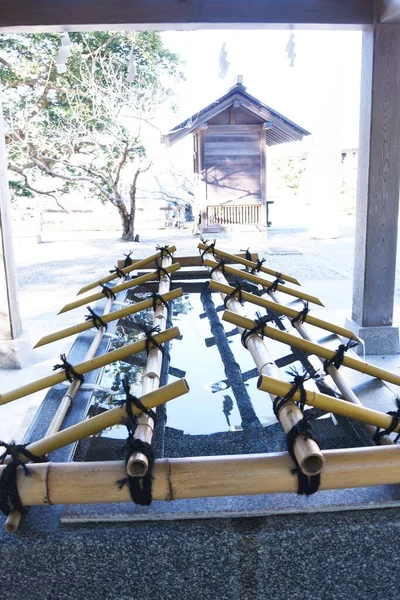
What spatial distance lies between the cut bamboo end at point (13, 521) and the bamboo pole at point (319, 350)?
1.08 meters

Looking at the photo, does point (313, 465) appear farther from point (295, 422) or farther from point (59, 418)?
point (59, 418)

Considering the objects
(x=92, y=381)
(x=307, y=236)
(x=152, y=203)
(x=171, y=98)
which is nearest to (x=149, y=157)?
(x=171, y=98)

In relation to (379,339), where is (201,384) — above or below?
above

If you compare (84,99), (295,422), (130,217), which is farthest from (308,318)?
(130,217)

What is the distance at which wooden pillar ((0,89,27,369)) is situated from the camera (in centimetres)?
447

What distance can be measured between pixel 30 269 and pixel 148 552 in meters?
9.71

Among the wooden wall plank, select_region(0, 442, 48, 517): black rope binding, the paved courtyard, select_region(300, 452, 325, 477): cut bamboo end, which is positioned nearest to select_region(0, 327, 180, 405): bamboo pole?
select_region(0, 442, 48, 517): black rope binding

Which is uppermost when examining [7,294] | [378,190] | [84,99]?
[84,99]

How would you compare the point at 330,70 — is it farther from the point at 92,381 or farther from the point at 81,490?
the point at 81,490

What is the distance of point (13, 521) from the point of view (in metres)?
1.18

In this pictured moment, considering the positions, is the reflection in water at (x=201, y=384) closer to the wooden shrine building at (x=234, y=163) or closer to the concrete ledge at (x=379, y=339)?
the concrete ledge at (x=379, y=339)

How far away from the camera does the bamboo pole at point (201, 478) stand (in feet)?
3.88

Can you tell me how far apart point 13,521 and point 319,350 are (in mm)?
1242

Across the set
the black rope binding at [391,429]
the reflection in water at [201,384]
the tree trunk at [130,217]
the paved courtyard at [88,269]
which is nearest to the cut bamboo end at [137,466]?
the reflection in water at [201,384]
